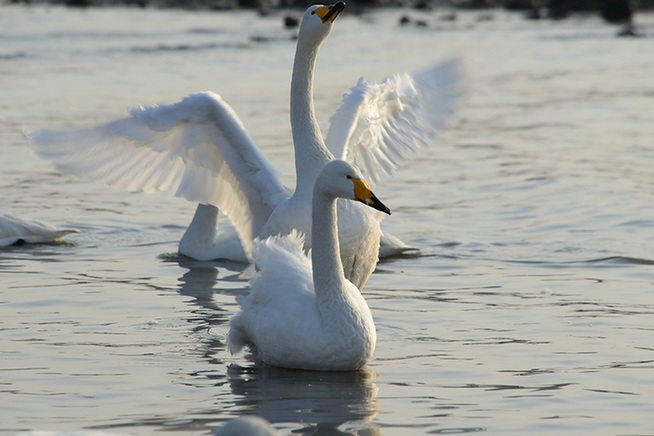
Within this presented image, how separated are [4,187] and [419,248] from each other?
4.94 meters

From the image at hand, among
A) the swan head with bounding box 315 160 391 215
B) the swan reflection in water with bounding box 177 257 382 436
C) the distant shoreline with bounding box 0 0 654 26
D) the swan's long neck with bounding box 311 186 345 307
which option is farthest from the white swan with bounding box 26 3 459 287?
the distant shoreline with bounding box 0 0 654 26

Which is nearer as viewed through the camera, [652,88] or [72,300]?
[72,300]

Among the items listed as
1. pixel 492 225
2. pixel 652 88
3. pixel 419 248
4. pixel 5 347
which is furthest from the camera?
pixel 652 88

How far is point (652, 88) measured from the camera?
2009 cm

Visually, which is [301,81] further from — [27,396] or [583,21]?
[583,21]

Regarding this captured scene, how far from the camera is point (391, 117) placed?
31.1 feet

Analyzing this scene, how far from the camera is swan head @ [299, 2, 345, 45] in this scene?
8078 mm

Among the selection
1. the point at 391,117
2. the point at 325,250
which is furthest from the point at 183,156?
the point at 325,250

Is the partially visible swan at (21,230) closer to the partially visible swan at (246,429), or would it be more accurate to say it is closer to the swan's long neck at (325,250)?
the swan's long neck at (325,250)

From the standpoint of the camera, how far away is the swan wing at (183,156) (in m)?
8.34

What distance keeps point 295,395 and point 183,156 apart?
2.91 meters

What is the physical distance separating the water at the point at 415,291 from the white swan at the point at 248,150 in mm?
654

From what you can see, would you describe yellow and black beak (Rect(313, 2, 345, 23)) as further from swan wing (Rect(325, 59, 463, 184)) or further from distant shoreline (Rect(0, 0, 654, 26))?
distant shoreline (Rect(0, 0, 654, 26))

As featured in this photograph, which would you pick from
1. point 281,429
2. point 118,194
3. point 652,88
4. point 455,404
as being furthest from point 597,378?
point 652,88
